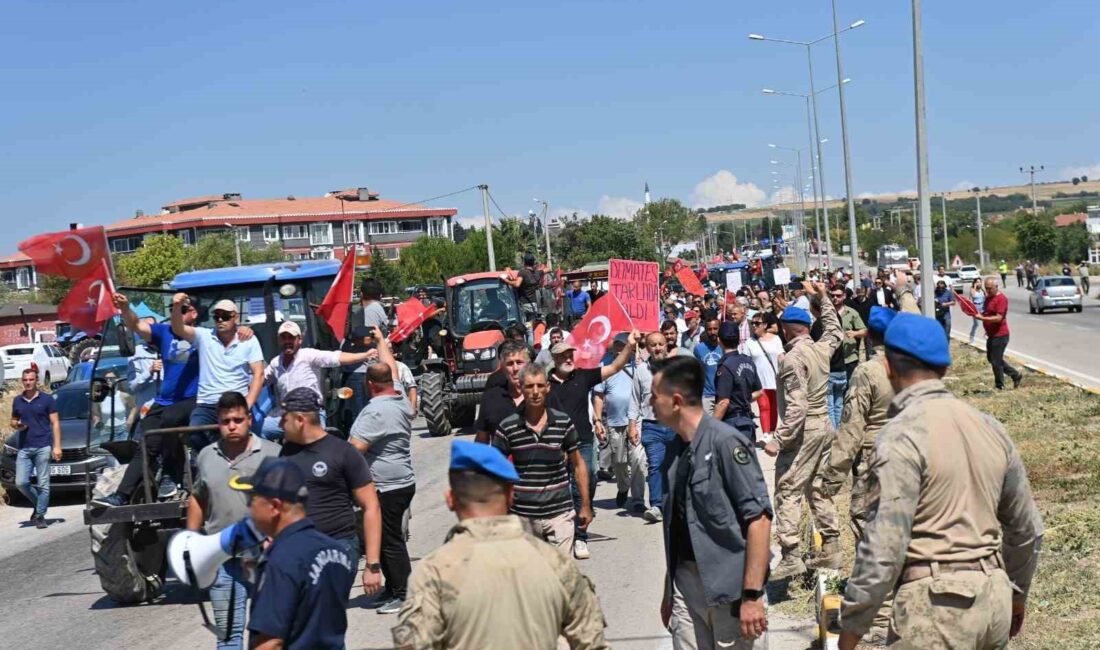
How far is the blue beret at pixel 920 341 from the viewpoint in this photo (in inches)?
181

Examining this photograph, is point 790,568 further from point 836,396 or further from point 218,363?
point 836,396

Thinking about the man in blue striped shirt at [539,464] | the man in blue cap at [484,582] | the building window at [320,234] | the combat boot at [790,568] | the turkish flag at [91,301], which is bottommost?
the combat boot at [790,568]

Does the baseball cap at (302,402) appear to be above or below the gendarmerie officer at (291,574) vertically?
above

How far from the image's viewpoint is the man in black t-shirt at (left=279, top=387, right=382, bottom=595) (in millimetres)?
6941

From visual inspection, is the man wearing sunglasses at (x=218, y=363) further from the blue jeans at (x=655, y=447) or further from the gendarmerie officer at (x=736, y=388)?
the blue jeans at (x=655, y=447)

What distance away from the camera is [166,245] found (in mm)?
85188

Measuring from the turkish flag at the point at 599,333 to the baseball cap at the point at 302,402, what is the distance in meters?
5.43

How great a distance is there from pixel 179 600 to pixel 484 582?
7.57 metres

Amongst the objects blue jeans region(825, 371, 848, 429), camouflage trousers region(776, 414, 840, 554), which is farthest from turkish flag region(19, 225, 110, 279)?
blue jeans region(825, 371, 848, 429)

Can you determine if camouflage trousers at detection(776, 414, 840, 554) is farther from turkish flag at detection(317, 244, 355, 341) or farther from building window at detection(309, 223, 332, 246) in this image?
building window at detection(309, 223, 332, 246)

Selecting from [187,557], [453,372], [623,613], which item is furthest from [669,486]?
[453,372]

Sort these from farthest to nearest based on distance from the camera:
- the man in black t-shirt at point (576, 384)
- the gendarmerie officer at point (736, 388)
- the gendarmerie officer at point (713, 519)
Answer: the gendarmerie officer at point (736, 388) < the man in black t-shirt at point (576, 384) < the gendarmerie officer at point (713, 519)

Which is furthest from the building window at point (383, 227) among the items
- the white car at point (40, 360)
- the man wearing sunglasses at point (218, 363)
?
the man wearing sunglasses at point (218, 363)

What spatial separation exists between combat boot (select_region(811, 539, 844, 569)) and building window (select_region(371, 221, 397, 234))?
382 ft
